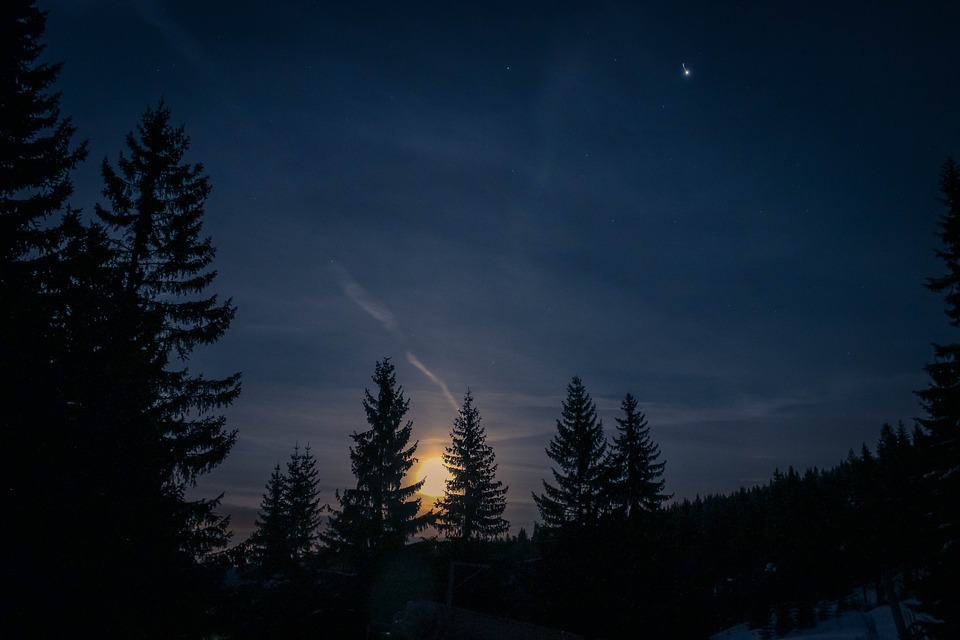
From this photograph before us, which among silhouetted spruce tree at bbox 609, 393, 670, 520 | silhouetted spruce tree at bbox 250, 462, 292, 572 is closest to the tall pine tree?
silhouetted spruce tree at bbox 250, 462, 292, 572

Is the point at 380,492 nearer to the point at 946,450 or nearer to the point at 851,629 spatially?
the point at 946,450

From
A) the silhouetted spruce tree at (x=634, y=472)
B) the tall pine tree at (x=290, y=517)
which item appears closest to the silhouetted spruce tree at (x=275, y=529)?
the tall pine tree at (x=290, y=517)

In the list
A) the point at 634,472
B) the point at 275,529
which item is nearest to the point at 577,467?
the point at 634,472

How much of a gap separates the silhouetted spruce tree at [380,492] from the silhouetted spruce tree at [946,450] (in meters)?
24.9

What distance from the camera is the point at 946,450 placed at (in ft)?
68.5

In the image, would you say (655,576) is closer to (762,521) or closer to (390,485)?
(390,485)

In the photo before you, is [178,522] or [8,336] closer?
[8,336]

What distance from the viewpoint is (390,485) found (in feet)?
109

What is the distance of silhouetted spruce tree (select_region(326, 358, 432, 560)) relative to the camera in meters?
31.5

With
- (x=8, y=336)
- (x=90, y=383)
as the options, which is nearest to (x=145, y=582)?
(x=90, y=383)

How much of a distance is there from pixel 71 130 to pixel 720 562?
78.0 metres

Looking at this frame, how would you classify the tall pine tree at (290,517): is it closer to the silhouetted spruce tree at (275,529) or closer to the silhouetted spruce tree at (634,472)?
the silhouetted spruce tree at (275,529)

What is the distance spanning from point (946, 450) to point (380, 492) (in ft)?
90.4

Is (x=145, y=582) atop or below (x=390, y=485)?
below
